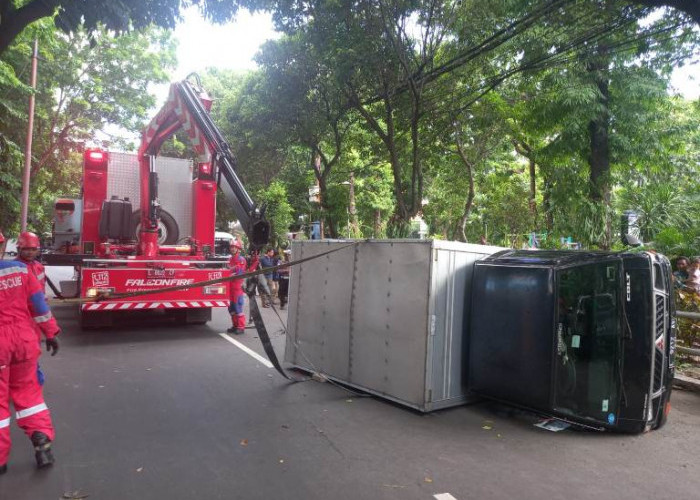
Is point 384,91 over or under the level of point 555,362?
over

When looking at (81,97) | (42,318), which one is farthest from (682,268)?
(81,97)

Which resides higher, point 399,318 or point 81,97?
point 81,97

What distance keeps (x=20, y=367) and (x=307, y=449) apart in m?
2.19

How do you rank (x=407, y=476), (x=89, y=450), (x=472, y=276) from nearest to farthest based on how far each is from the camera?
(x=407, y=476), (x=89, y=450), (x=472, y=276)

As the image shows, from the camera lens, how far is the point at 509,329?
4.70 meters

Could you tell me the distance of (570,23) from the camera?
33.0 feet

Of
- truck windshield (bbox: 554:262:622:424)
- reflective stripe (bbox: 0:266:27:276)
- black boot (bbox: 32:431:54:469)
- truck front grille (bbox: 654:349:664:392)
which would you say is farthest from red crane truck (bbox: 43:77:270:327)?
truck front grille (bbox: 654:349:664:392)

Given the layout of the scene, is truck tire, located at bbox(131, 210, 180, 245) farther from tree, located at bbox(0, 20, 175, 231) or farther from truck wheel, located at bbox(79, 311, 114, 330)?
tree, located at bbox(0, 20, 175, 231)

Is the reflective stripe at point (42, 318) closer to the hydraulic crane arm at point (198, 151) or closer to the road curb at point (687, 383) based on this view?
the hydraulic crane arm at point (198, 151)

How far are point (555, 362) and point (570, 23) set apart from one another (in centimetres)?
847

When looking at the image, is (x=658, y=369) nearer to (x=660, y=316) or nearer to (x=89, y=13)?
(x=660, y=316)

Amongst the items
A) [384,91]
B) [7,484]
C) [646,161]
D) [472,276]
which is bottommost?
[7,484]

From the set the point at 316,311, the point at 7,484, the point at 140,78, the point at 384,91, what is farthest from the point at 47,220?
the point at 7,484

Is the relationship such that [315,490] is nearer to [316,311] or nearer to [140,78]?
[316,311]
